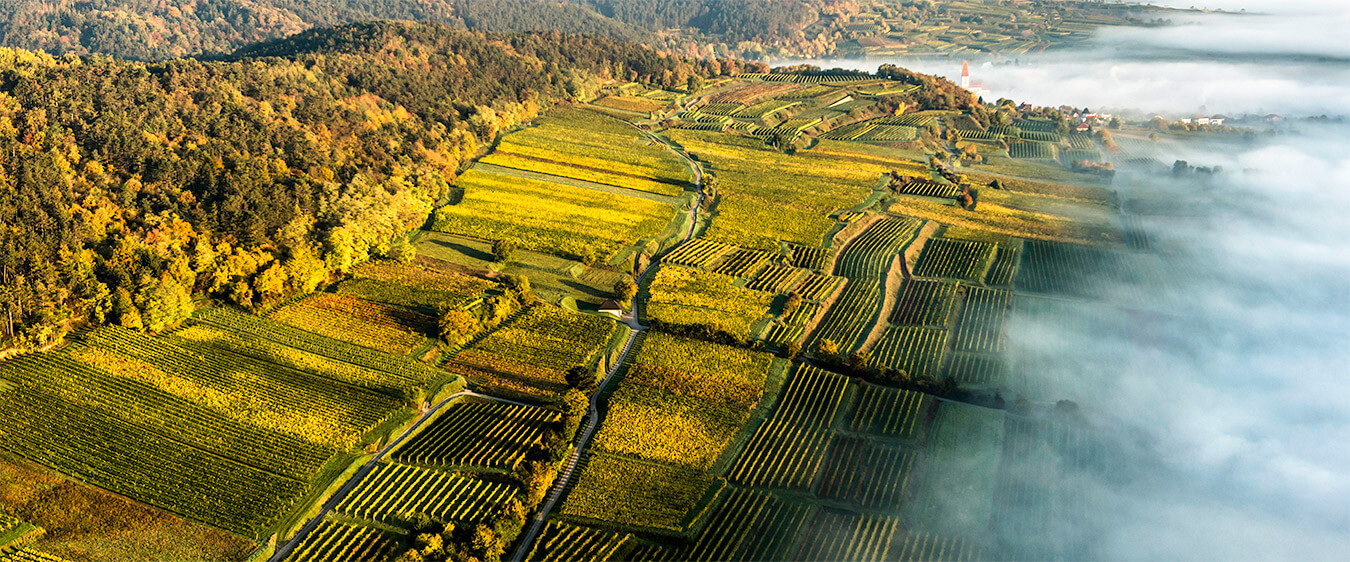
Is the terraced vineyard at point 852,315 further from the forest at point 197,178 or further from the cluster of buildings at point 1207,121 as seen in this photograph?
the cluster of buildings at point 1207,121

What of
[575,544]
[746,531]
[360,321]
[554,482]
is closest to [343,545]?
[554,482]

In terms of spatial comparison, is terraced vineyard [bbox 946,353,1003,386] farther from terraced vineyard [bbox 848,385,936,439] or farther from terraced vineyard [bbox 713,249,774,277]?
terraced vineyard [bbox 713,249,774,277]

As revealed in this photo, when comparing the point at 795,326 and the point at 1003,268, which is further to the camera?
the point at 1003,268

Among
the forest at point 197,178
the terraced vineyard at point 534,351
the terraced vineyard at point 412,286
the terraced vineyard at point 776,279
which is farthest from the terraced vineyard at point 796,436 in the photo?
the forest at point 197,178

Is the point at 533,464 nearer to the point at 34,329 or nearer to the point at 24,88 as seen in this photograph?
the point at 34,329

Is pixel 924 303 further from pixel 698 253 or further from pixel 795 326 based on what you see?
pixel 698 253

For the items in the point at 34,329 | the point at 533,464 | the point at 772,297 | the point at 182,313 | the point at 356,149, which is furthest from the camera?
the point at 356,149

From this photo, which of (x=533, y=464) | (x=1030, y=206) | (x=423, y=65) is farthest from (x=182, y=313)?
(x=1030, y=206)
